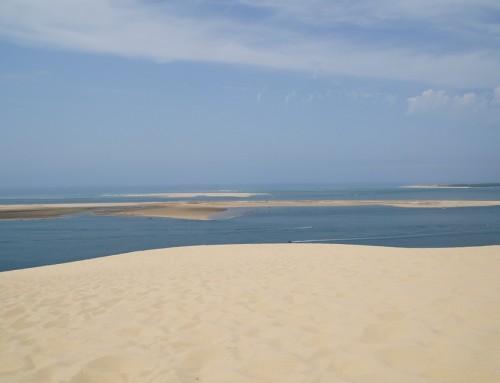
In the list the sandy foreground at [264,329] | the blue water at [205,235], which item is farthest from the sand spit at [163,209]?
the sandy foreground at [264,329]

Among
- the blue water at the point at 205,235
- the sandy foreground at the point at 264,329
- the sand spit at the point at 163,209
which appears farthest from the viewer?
the sand spit at the point at 163,209

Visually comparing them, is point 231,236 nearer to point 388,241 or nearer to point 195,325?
point 388,241

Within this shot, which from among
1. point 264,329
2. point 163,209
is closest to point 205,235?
point 264,329

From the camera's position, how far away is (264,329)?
4.22m

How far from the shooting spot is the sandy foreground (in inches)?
128

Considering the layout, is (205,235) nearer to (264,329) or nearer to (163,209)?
(264,329)

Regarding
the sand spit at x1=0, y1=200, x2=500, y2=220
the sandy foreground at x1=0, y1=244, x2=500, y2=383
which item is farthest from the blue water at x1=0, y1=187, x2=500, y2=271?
the sandy foreground at x1=0, y1=244, x2=500, y2=383

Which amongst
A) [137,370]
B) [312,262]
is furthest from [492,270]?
[137,370]

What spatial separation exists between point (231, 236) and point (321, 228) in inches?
270

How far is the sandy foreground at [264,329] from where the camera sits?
10.7 feet

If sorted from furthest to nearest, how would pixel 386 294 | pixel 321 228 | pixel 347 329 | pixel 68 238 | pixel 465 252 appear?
pixel 321 228
pixel 68 238
pixel 465 252
pixel 386 294
pixel 347 329

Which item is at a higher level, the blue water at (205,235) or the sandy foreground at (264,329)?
the sandy foreground at (264,329)

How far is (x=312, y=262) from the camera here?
9.32 metres

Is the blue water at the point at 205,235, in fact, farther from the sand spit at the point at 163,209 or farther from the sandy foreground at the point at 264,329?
the sandy foreground at the point at 264,329
